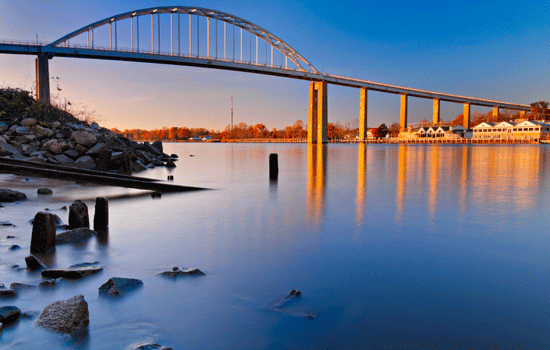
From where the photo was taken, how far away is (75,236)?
466 cm

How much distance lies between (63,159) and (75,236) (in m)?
9.96

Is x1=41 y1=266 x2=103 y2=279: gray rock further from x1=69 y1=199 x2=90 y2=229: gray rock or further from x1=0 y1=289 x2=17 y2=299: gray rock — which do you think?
x1=69 y1=199 x2=90 y2=229: gray rock

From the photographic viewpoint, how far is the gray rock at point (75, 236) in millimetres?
4516

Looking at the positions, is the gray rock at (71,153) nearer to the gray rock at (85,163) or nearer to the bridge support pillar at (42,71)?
the gray rock at (85,163)

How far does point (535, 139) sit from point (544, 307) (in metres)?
107

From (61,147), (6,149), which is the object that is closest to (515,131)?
(61,147)

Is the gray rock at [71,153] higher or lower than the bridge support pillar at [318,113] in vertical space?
lower

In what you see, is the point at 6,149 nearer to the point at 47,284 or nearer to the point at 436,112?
the point at 47,284

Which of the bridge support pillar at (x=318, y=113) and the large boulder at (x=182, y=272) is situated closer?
the large boulder at (x=182, y=272)

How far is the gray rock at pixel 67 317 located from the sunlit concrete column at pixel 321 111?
8007cm

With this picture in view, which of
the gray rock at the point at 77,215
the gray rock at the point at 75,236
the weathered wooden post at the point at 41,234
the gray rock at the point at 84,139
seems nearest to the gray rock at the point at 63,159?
the gray rock at the point at 84,139

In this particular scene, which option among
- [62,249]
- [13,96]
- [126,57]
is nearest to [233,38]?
[126,57]

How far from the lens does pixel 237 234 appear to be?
18.0ft

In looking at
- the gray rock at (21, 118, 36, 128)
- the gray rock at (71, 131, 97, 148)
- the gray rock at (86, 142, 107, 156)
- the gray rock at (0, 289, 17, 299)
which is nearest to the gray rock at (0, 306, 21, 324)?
the gray rock at (0, 289, 17, 299)
